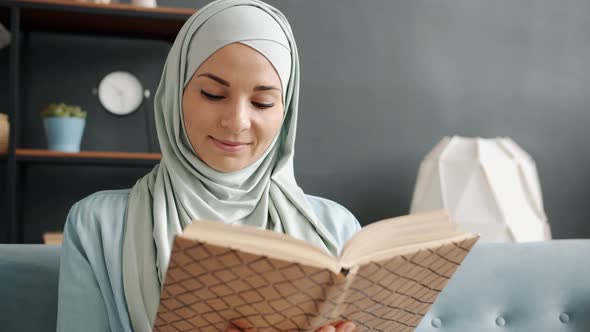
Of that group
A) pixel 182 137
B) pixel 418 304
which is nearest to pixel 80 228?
pixel 182 137

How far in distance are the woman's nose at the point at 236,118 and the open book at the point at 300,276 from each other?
0.33 m

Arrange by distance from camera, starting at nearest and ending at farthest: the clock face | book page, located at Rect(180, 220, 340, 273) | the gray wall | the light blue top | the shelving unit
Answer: book page, located at Rect(180, 220, 340, 273) → the light blue top → the shelving unit → the clock face → the gray wall

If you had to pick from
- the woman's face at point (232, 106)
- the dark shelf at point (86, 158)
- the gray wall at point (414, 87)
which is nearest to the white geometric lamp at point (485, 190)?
the gray wall at point (414, 87)

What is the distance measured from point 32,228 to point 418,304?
7.48ft

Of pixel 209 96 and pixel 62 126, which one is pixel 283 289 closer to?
pixel 209 96

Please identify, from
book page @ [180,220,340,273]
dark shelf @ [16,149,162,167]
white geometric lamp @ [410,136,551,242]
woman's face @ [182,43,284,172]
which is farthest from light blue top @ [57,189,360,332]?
white geometric lamp @ [410,136,551,242]

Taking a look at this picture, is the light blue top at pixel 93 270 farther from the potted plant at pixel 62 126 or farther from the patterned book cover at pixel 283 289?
the potted plant at pixel 62 126

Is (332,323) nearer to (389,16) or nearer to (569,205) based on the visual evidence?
(389,16)

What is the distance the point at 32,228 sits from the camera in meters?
3.05

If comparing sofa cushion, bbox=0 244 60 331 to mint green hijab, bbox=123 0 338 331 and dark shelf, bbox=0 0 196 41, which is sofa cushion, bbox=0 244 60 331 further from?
dark shelf, bbox=0 0 196 41

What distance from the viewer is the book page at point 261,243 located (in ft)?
2.97

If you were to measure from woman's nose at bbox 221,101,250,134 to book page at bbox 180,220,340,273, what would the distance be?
35 cm

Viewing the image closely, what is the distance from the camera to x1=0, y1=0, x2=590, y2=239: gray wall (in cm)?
327

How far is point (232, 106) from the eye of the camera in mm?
1249
